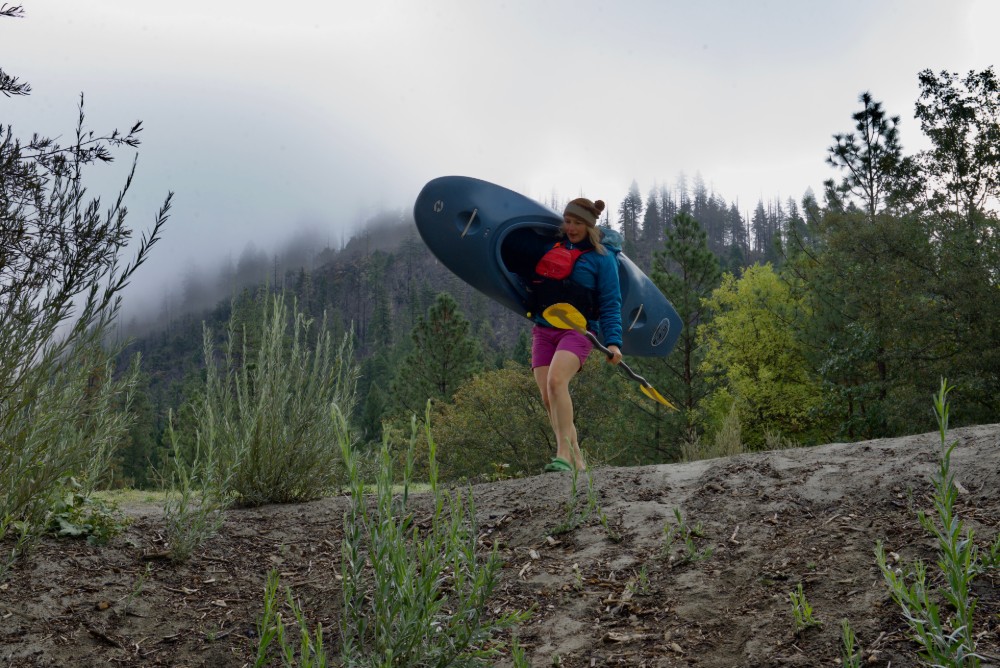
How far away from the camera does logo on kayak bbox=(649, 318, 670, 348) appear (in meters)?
6.83

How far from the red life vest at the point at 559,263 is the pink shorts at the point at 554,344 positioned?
37 cm

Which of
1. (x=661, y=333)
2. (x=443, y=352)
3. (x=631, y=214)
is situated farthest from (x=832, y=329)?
(x=631, y=214)

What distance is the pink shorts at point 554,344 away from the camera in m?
4.94

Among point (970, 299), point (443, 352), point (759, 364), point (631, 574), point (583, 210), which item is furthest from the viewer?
point (443, 352)

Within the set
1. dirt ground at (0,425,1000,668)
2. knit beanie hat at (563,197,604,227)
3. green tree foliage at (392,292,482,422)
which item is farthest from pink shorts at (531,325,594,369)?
green tree foliage at (392,292,482,422)

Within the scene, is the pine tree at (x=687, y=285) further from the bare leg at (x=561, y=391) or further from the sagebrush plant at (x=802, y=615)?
the sagebrush plant at (x=802, y=615)

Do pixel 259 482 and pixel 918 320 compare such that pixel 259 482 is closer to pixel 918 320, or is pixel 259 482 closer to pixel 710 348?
pixel 918 320

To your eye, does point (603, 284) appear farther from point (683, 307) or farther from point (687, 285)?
point (687, 285)

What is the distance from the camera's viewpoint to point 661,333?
6.89 meters

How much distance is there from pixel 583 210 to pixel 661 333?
2175 mm

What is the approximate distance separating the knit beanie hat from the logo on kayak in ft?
6.38

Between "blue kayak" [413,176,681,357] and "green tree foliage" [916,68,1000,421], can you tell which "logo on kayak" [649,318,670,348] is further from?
"green tree foliage" [916,68,1000,421]

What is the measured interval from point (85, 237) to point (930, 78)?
2331cm

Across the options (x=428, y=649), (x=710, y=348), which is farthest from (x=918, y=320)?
(x=428, y=649)
